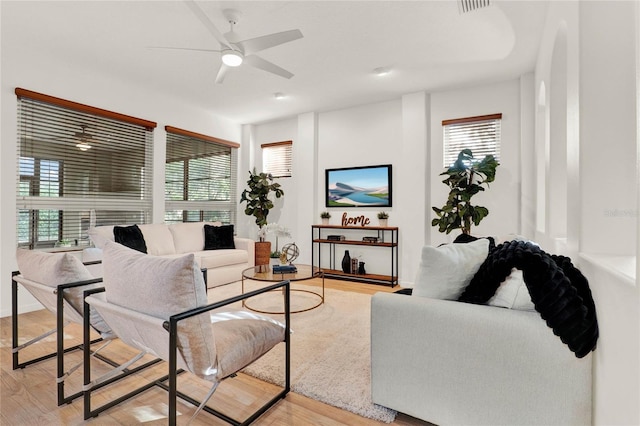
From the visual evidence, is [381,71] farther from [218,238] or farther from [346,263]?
[218,238]

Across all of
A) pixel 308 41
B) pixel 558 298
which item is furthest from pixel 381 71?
pixel 558 298

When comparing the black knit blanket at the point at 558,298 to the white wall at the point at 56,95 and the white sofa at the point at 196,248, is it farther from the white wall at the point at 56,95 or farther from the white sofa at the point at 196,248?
the white wall at the point at 56,95

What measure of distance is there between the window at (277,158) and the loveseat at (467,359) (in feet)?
15.4

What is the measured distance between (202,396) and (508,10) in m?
3.69

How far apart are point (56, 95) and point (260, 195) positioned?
9.84 feet

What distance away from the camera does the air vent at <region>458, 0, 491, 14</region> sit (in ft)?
8.47

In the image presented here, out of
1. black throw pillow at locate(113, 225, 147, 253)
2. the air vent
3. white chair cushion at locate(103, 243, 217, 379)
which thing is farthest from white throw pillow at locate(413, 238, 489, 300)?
black throw pillow at locate(113, 225, 147, 253)

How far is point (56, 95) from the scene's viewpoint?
3.76 metres

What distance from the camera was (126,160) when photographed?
14.9ft

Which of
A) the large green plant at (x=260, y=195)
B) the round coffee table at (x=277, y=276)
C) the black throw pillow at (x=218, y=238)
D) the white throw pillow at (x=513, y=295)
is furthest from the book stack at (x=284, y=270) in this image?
the large green plant at (x=260, y=195)

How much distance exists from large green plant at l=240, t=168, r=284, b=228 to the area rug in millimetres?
2346

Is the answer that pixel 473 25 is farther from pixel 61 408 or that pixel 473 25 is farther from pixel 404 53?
pixel 61 408

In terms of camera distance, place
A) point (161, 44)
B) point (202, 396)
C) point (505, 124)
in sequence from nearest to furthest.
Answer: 1. point (202, 396)
2. point (161, 44)
3. point (505, 124)

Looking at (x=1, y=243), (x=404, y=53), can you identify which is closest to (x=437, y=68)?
(x=404, y=53)
